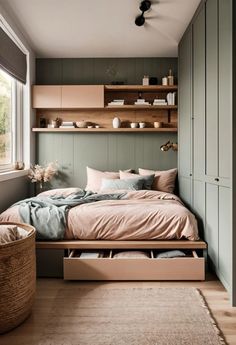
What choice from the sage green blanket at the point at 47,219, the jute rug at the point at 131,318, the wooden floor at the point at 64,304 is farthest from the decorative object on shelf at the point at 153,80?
the jute rug at the point at 131,318

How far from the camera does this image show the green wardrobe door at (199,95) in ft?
10.2

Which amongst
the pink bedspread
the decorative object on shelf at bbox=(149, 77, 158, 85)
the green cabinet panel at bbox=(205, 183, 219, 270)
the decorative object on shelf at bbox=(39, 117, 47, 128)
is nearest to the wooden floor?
the green cabinet panel at bbox=(205, 183, 219, 270)

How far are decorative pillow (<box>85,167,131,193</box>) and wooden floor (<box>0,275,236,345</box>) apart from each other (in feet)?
5.65

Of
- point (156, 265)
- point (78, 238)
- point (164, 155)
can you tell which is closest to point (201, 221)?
point (156, 265)

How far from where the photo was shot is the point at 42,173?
14.5 feet

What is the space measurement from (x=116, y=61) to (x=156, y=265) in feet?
10.3

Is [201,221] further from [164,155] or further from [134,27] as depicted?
[134,27]

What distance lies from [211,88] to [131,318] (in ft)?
6.58

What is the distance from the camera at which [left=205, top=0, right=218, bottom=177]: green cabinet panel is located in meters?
2.71

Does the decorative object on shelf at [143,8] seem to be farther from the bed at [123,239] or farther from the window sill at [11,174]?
the window sill at [11,174]

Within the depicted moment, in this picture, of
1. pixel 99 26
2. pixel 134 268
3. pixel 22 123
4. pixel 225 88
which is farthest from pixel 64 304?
pixel 99 26

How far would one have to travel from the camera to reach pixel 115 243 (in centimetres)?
285

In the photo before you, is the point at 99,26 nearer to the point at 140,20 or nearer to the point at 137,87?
the point at 140,20

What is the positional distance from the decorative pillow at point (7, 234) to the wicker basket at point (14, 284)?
0.13 m
